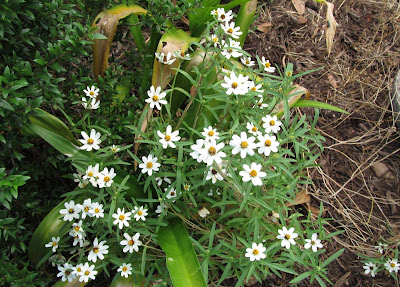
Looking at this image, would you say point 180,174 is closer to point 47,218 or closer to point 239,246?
point 239,246

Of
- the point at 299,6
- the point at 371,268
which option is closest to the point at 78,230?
the point at 371,268

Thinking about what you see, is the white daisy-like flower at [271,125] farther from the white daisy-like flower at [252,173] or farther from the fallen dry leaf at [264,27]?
the fallen dry leaf at [264,27]

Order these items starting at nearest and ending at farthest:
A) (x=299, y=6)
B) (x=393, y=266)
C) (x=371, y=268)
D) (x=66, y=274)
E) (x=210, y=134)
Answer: (x=210, y=134) < (x=66, y=274) < (x=393, y=266) < (x=371, y=268) < (x=299, y=6)

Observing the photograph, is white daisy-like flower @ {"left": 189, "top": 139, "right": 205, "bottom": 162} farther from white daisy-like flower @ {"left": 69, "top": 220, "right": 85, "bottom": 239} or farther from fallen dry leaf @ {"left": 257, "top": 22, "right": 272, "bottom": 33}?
fallen dry leaf @ {"left": 257, "top": 22, "right": 272, "bottom": 33}

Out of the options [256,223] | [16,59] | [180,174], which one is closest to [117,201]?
[180,174]

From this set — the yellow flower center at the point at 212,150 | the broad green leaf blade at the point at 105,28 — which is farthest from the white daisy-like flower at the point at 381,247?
the broad green leaf blade at the point at 105,28

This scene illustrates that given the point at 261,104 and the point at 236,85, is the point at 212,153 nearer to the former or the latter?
the point at 236,85
